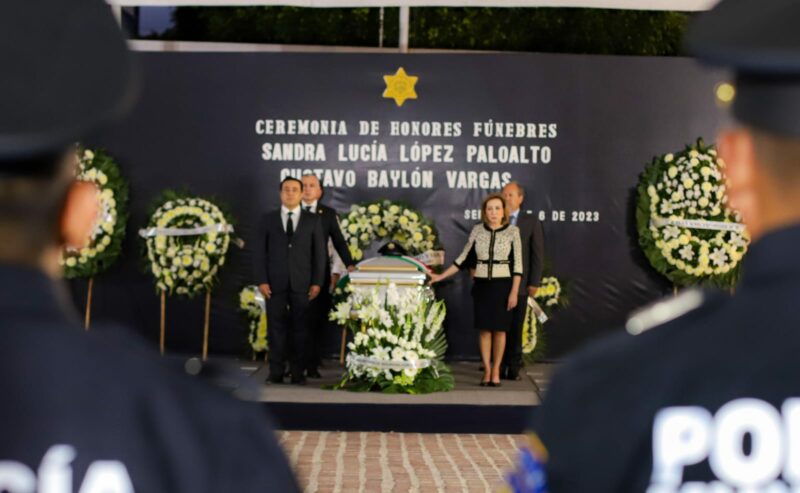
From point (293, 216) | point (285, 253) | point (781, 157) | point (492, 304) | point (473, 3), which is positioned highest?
point (473, 3)

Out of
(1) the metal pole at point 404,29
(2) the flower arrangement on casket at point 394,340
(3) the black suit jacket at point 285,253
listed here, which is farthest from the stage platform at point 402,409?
(1) the metal pole at point 404,29

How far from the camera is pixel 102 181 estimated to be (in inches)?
456

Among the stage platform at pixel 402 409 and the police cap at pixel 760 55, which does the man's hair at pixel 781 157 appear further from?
the stage platform at pixel 402 409

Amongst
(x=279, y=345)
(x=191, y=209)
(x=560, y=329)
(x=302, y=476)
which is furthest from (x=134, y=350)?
(x=560, y=329)

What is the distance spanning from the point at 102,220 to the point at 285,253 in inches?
98.6

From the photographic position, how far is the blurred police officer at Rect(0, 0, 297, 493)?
51.6 inches

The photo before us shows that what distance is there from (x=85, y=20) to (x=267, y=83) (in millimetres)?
10821

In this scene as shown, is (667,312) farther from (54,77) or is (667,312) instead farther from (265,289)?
(265,289)

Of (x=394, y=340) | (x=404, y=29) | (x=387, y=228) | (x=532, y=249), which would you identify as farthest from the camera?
(x=404, y=29)

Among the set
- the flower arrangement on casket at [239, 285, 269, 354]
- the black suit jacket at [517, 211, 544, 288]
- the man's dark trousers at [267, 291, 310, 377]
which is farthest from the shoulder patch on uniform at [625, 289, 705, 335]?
the flower arrangement on casket at [239, 285, 269, 354]

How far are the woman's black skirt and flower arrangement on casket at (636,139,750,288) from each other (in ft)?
7.23

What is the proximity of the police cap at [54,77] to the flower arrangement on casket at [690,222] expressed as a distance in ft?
33.5

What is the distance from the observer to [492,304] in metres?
9.80

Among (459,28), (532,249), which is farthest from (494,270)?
(459,28)
